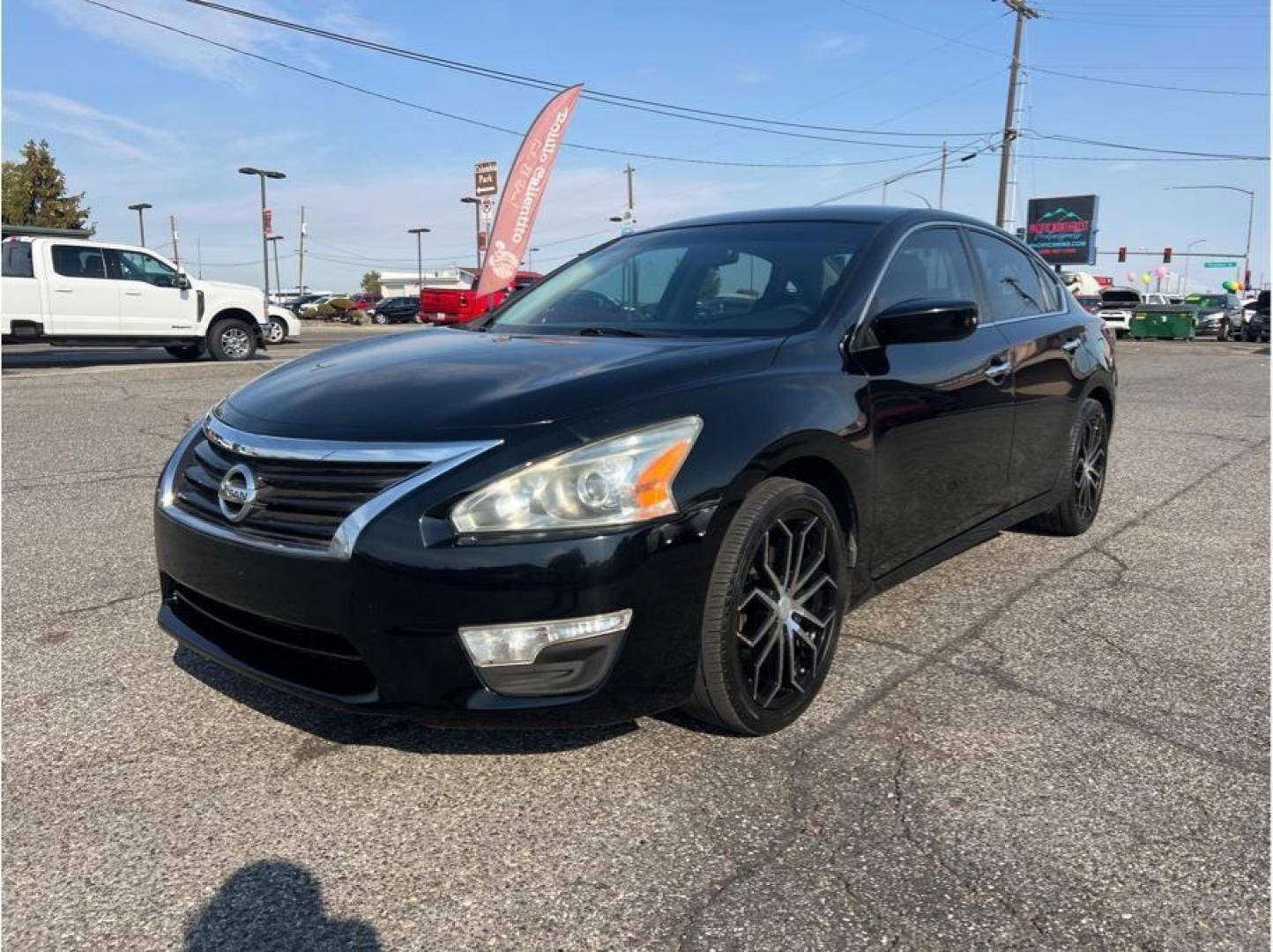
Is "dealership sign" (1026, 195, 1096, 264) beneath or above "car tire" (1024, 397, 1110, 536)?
above

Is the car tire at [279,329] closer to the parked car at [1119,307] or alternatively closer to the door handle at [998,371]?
the door handle at [998,371]

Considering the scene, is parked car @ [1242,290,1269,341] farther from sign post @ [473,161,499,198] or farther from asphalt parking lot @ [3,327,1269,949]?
asphalt parking lot @ [3,327,1269,949]

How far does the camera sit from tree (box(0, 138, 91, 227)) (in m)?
37.2

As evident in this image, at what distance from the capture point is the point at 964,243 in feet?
13.4

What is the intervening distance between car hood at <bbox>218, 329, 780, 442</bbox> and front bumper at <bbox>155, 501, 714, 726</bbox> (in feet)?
1.06

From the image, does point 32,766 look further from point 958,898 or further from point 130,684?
point 958,898

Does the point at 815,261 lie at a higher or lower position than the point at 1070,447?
higher

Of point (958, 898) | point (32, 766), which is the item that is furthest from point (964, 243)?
point (32, 766)

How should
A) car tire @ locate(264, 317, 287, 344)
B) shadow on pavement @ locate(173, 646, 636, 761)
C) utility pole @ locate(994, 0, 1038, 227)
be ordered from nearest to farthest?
shadow on pavement @ locate(173, 646, 636, 761), car tire @ locate(264, 317, 287, 344), utility pole @ locate(994, 0, 1038, 227)

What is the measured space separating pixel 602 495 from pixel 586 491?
39mm

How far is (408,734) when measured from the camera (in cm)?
276

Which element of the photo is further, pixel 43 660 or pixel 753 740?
pixel 43 660

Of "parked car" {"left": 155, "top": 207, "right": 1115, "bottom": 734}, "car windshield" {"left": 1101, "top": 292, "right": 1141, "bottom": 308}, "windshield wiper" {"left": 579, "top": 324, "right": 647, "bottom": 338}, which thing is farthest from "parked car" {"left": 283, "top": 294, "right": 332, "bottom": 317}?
"parked car" {"left": 155, "top": 207, "right": 1115, "bottom": 734}

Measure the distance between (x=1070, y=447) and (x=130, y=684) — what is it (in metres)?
4.06
